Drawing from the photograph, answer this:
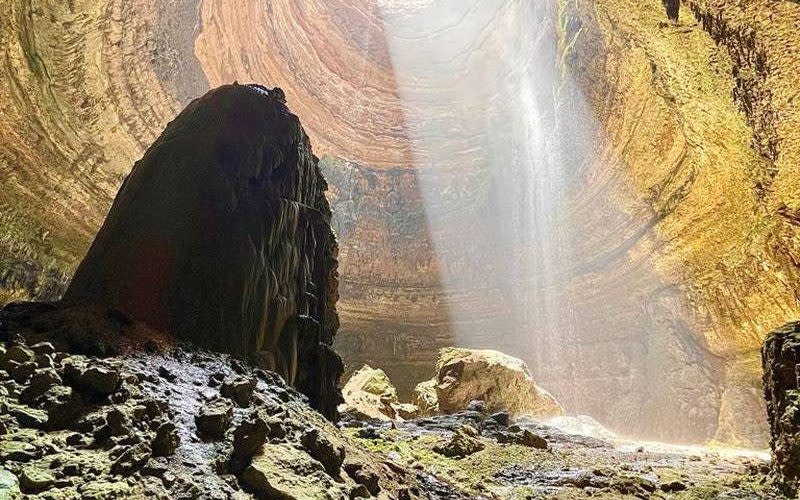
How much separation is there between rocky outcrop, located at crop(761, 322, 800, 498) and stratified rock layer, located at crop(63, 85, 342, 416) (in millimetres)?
5553

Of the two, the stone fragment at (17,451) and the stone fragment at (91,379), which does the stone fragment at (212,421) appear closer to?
the stone fragment at (91,379)

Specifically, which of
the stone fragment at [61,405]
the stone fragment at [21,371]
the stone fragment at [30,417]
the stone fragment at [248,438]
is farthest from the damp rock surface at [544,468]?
the stone fragment at [21,371]

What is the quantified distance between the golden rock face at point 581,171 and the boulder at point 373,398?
3.07m

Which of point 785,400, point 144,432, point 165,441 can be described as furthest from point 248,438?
point 785,400

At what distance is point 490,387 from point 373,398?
13.6ft

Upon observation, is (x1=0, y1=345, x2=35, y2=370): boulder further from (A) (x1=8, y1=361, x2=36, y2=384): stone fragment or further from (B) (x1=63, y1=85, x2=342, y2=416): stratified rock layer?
(B) (x1=63, y1=85, x2=342, y2=416): stratified rock layer

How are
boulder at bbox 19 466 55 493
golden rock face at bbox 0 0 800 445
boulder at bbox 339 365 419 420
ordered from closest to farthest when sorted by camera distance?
boulder at bbox 19 466 55 493
golden rock face at bbox 0 0 800 445
boulder at bbox 339 365 419 420

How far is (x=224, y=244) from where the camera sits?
5629mm

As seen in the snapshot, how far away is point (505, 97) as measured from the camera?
2466 centimetres

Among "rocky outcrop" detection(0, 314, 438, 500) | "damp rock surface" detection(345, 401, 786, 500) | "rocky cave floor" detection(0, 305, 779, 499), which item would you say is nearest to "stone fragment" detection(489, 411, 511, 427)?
"damp rock surface" detection(345, 401, 786, 500)

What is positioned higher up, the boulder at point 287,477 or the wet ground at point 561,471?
the boulder at point 287,477

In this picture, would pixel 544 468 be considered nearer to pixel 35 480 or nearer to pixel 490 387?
pixel 35 480

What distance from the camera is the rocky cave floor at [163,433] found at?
8.27 ft

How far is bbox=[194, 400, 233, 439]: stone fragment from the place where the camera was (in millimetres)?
3314
